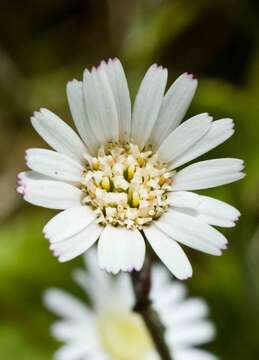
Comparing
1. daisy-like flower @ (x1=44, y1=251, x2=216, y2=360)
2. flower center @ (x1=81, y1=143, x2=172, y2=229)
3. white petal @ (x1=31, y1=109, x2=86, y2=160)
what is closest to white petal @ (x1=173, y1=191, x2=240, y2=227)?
flower center @ (x1=81, y1=143, x2=172, y2=229)

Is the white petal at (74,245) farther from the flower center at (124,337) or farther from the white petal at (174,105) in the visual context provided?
the flower center at (124,337)

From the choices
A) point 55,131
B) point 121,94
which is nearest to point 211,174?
point 121,94

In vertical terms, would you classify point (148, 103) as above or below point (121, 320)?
above

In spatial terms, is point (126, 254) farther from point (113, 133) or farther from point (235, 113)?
point (235, 113)

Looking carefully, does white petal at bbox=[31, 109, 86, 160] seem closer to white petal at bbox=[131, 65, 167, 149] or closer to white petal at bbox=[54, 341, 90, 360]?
white petal at bbox=[131, 65, 167, 149]

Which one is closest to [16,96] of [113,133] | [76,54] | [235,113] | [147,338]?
[76,54]

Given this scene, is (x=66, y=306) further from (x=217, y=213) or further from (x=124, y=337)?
(x=217, y=213)
